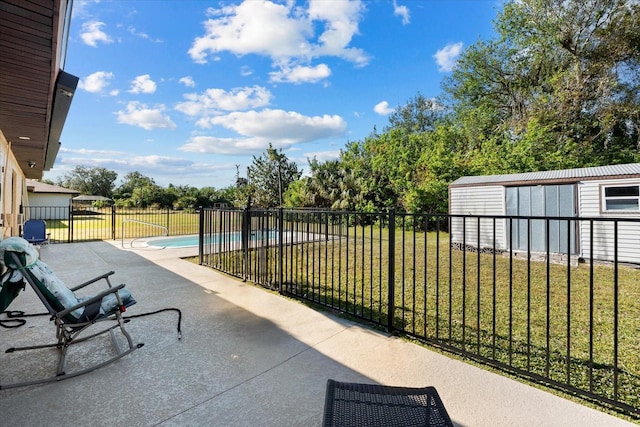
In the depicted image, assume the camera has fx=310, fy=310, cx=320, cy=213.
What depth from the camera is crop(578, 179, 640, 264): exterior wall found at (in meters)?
7.20

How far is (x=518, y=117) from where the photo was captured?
15.6 m

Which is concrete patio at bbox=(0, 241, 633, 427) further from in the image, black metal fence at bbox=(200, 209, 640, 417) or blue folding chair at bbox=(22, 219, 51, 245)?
blue folding chair at bbox=(22, 219, 51, 245)

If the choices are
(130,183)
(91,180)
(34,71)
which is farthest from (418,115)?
(91,180)

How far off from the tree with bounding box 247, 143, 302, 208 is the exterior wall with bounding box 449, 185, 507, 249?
1463cm

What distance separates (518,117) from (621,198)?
989 centimetres

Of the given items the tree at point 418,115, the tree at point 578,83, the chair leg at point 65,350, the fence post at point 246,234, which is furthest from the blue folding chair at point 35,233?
the tree at point 418,115

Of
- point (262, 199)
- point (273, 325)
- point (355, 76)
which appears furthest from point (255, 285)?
point (262, 199)

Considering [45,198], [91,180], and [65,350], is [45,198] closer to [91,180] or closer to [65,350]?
[91,180]

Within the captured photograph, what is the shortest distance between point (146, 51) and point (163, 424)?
1051 cm

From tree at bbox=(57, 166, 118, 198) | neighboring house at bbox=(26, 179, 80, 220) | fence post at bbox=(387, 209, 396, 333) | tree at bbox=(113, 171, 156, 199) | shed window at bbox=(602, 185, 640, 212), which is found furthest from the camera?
tree at bbox=(57, 166, 118, 198)

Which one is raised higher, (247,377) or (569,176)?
(569,176)

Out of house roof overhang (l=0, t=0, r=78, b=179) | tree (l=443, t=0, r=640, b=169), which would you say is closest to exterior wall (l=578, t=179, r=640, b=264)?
tree (l=443, t=0, r=640, b=169)

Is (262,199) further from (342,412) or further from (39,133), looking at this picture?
(342,412)

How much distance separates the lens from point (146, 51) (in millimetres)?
9250
